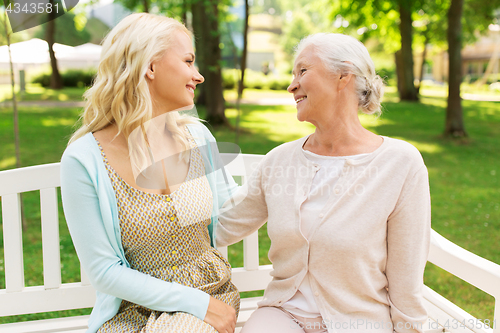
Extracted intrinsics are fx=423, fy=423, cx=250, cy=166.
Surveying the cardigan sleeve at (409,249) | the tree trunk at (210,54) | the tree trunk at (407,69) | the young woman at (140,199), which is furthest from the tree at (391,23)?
the young woman at (140,199)

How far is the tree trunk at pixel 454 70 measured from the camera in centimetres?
895

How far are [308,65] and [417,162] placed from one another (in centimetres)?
61

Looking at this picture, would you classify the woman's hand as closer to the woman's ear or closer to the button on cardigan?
the button on cardigan

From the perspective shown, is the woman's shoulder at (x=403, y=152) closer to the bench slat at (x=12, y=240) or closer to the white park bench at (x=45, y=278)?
the white park bench at (x=45, y=278)

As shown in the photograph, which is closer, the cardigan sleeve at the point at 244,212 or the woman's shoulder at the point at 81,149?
the woman's shoulder at the point at 81,149

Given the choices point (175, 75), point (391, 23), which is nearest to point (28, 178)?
point (175, 75)

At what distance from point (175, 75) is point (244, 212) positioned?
2.43ft

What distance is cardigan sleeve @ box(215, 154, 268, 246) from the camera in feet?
6.70

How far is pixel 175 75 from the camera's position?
175 centimetres

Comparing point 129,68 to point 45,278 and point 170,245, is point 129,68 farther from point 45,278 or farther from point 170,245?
point 45,278

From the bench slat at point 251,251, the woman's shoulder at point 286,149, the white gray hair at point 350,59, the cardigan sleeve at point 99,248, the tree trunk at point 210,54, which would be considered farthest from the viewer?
the tree trunk at point 210,54

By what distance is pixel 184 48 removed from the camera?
176 cm

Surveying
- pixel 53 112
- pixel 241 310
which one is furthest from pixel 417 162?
pixel 53 112

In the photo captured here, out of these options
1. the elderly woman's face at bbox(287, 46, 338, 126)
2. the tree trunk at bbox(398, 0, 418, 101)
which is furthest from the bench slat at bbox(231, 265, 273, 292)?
the tree trunk at bbox(398, 0, 418, 101)
